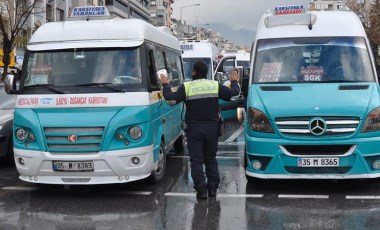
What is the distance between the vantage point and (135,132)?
24.1 ft

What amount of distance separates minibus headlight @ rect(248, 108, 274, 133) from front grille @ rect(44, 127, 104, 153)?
2.10 m

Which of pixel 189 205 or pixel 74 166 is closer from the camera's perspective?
pixel 189 205

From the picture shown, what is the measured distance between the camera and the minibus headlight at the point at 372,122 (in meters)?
7.14

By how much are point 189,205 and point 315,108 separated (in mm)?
2138

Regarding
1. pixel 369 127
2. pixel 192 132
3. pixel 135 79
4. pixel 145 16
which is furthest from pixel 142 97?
pixel 145 16

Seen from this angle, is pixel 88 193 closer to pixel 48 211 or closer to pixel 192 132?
pixel 48 211

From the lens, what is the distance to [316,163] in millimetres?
7145

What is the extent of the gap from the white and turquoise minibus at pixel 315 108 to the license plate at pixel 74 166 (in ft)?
7.34

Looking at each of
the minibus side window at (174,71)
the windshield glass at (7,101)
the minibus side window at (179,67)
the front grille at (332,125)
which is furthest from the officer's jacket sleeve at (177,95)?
the windshield glass at (7,101)

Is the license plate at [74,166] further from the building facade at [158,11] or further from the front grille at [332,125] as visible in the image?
the building facade at [158,11]

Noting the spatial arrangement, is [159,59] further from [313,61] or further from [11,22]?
[11,22]

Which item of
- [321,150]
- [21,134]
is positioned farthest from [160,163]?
[321,150]

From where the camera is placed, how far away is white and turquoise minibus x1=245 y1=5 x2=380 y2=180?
7133mm

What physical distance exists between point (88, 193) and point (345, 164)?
367 cm
